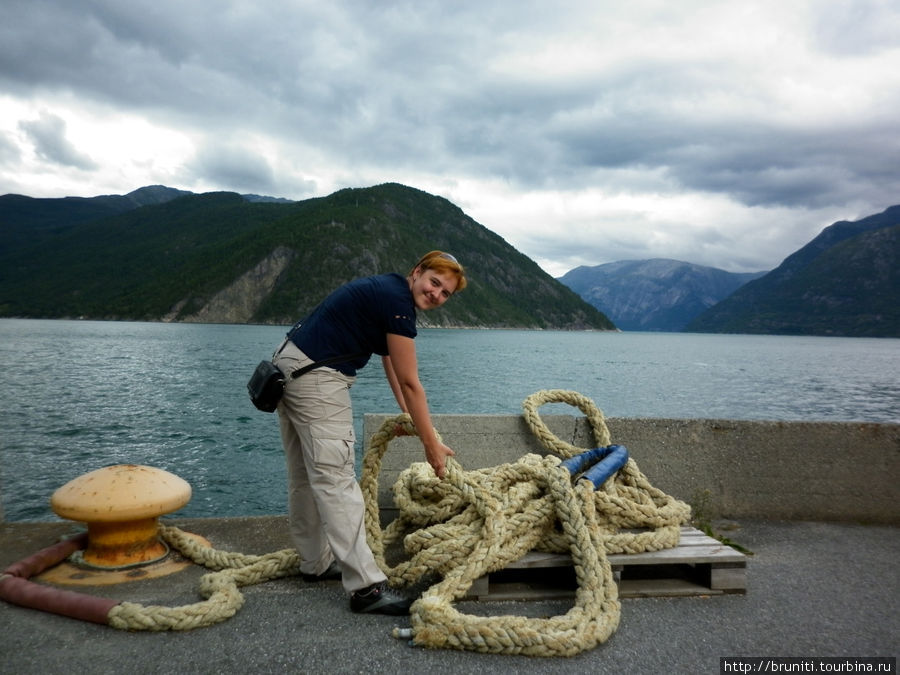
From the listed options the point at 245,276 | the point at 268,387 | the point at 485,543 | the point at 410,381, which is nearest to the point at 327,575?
the point at 485,543

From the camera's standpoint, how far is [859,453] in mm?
5133

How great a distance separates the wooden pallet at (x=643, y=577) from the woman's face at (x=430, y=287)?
64.1 inches

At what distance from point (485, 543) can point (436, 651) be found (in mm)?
702

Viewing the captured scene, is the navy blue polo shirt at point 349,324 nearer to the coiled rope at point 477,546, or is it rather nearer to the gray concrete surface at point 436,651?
the coiled rope at point 477,546

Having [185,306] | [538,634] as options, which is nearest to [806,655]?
[538,634]

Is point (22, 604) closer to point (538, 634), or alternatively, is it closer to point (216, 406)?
point (538, 634)

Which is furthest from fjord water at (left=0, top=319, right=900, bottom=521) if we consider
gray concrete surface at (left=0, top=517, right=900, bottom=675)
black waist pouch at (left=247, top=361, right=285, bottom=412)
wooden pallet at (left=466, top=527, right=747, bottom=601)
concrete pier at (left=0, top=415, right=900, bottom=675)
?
black waist pouch at (left=247, top=361, right=285, bottom=412)

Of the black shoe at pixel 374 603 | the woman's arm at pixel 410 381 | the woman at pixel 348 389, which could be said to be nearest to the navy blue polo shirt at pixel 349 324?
the woman at pixel 348 389

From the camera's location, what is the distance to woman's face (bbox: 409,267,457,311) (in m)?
3.42

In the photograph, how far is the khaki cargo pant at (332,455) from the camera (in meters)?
3.33

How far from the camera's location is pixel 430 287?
11.2 feet

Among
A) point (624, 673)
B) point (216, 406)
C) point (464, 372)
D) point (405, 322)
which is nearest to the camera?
point (624, 673)

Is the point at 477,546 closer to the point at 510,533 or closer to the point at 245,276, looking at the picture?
the point at 510,533

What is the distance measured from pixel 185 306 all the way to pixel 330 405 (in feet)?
521
